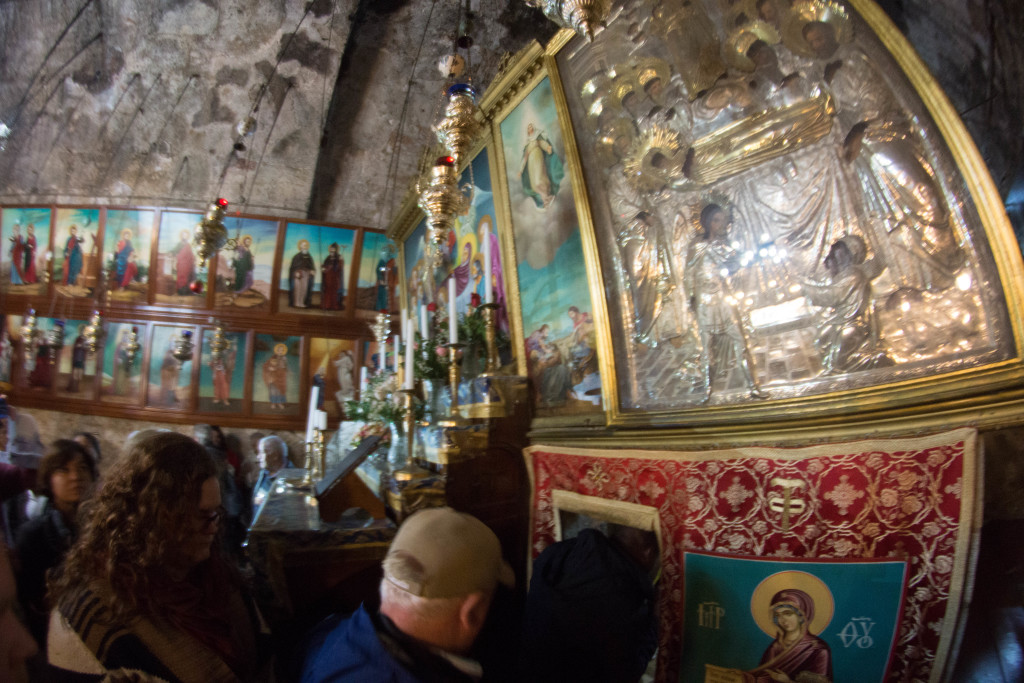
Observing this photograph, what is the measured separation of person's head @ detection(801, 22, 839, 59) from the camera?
8.36 ft

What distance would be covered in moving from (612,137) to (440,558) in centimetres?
352

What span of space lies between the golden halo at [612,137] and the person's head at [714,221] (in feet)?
2.94

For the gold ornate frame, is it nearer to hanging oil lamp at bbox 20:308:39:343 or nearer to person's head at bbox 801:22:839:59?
person's head at bbox 801:22:839:59

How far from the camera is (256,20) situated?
23.6ft

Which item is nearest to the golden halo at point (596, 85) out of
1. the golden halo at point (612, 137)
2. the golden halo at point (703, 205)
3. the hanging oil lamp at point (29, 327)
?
the golden halo at point (612, 137)

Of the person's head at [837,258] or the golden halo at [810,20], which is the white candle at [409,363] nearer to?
the person's head at [837,258]

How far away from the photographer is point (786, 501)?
237 centimetres

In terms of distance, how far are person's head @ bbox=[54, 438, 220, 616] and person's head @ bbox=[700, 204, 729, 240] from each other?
3017 mm

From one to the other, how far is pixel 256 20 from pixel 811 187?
8102 mm

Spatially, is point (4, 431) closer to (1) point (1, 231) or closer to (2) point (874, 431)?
(2) point (874, 431)

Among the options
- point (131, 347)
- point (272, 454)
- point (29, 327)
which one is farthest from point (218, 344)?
point (29, 327)

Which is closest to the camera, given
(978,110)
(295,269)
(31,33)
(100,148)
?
(978,110)

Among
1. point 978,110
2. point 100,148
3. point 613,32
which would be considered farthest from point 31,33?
point 978,110

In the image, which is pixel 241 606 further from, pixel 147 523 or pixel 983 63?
Result: pixel 983 63
